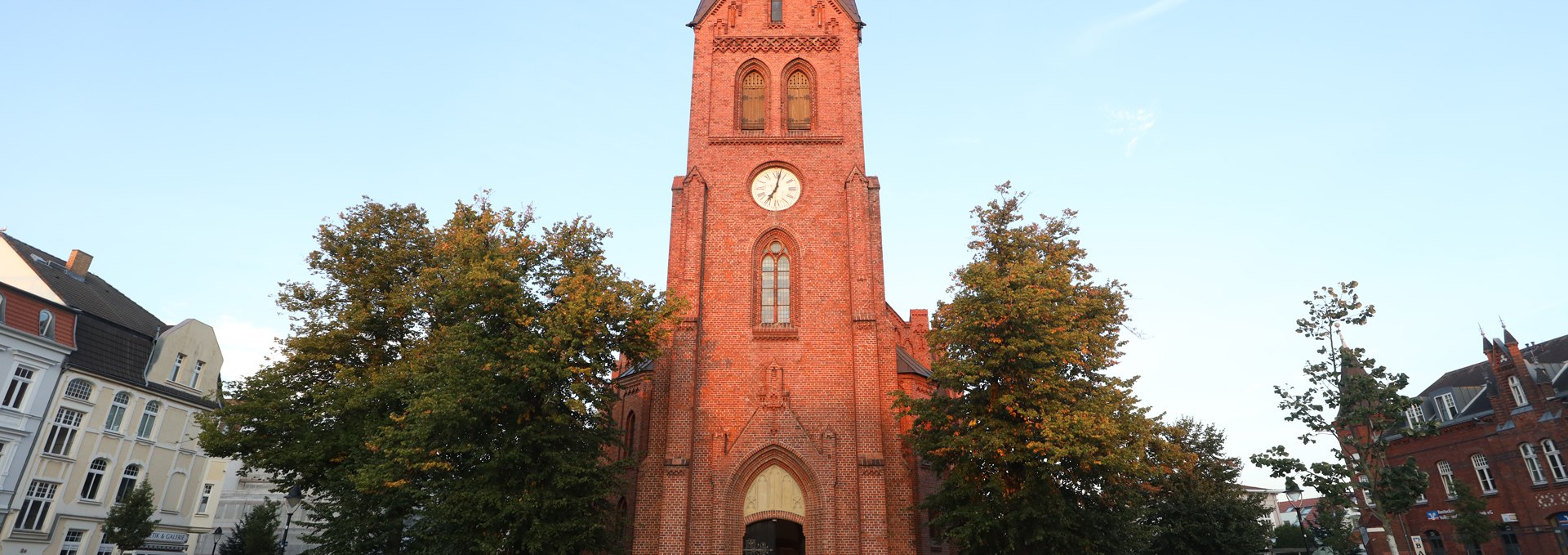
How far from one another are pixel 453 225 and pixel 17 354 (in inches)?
749

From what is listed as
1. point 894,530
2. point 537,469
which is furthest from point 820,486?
point 537,469

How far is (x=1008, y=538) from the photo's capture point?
59.9 feet

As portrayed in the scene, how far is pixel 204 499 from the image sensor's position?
38781 millimetres

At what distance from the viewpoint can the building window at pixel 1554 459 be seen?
107 ft

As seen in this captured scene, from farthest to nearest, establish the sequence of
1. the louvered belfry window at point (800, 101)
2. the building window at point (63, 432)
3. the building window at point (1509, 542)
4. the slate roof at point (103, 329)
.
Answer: the building window at point (1509, 542) < the slate roof at point (103, 329) < the building window at point (63, 432) < the louvered belfry window at point (800, 101)

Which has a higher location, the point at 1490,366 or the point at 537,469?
the point at 1490,366

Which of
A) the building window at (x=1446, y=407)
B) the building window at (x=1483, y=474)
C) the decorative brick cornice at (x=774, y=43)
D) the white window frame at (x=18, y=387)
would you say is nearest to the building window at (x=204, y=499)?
the white window frame at (x=18, y=387)

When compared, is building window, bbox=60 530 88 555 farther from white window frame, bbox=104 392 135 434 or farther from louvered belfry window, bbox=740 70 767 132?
louvered belfry window, bbox=740 70 767 132

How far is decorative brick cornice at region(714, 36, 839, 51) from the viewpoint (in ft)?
92.7

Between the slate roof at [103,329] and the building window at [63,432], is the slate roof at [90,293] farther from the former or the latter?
the building window at [63,432]

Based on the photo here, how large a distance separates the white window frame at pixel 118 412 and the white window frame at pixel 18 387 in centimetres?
390

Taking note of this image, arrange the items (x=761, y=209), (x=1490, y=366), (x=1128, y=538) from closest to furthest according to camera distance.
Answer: (x=1128, y=538)
(x=761, y=209)
(x=1490, y=366)

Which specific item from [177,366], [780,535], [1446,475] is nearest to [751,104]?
[780,535]

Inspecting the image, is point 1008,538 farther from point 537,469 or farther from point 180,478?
point 180,478
